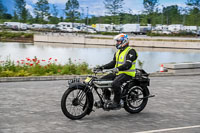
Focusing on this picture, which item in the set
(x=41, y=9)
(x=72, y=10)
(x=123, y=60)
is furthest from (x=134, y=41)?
(x=41, y=9)

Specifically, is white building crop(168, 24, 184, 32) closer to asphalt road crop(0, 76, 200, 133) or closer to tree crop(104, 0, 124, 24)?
tree crop(104, 0, 124, 24)

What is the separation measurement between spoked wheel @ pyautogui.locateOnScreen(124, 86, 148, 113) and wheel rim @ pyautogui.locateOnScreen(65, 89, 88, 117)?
114cm

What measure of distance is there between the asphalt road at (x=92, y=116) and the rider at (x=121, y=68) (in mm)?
547

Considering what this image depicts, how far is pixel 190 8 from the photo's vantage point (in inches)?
3844

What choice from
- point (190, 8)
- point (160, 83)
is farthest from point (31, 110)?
point (190, 8)

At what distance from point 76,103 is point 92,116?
0.73m

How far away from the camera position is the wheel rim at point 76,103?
271 inches

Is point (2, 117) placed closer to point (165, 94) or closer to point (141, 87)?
point (141, 87)

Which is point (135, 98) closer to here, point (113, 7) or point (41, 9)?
point (113, 7)

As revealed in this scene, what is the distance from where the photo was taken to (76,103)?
22.9ft

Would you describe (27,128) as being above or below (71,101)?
below

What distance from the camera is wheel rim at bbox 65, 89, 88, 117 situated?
6.89m

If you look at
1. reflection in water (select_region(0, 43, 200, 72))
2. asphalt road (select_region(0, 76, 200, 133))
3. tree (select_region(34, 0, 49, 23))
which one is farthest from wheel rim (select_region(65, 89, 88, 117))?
tree (select_region(34, 0, 49, 23))

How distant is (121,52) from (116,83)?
0.80 metres
